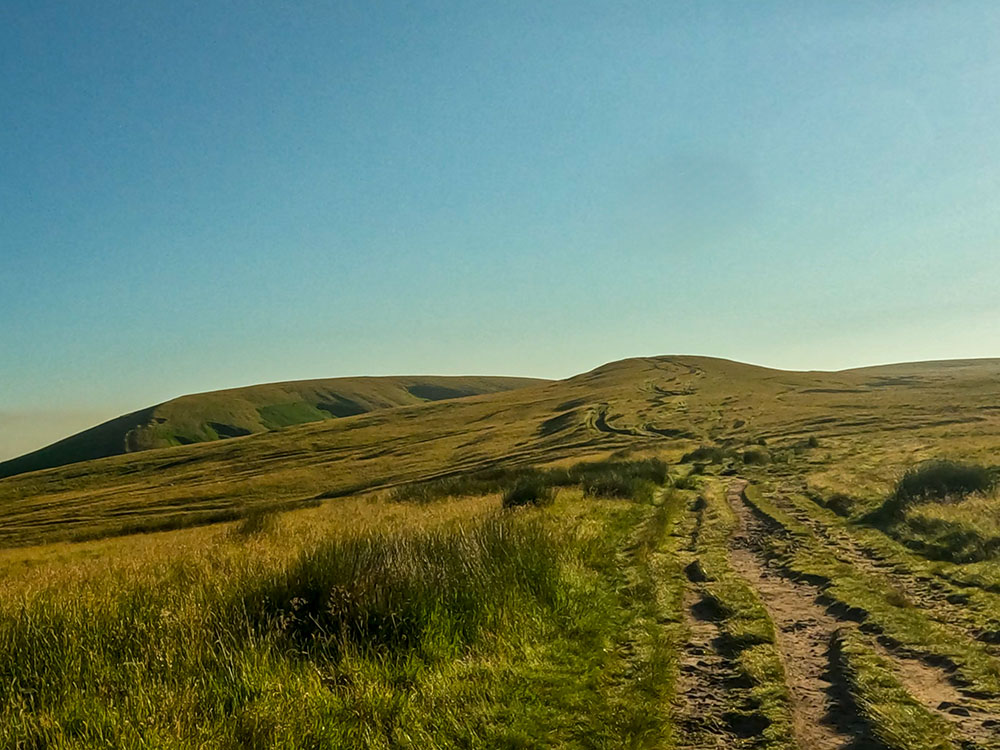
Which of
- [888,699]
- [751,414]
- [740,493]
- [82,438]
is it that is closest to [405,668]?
[888,699]

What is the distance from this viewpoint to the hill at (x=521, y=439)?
57.3 meters

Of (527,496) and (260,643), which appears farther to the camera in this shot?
(527,496)

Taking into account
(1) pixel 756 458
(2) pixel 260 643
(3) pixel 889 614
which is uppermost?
(2) pixel 260 643

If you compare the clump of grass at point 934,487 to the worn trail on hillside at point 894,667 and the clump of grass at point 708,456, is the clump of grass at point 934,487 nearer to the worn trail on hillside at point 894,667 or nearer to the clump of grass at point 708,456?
the worn trail on hillside at point 894,667

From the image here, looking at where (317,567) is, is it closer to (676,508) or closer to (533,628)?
(533,628)

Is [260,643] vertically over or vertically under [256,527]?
over

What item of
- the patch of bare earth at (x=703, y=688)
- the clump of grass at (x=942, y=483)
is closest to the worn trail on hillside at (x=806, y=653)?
the patch of bare earth at (x=703, y=688)

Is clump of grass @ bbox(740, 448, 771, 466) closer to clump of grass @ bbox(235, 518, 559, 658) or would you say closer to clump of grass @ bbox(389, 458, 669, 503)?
clump of grass @ bbox(389, 458, 669, 503)

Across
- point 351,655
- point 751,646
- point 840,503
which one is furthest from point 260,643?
point 840,503

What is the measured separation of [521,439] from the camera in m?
89.2

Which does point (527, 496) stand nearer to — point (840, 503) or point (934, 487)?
point (840, 503)

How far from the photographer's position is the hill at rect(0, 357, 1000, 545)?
57.3 metres

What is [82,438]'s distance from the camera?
191m

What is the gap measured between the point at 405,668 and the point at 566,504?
15132 mm
